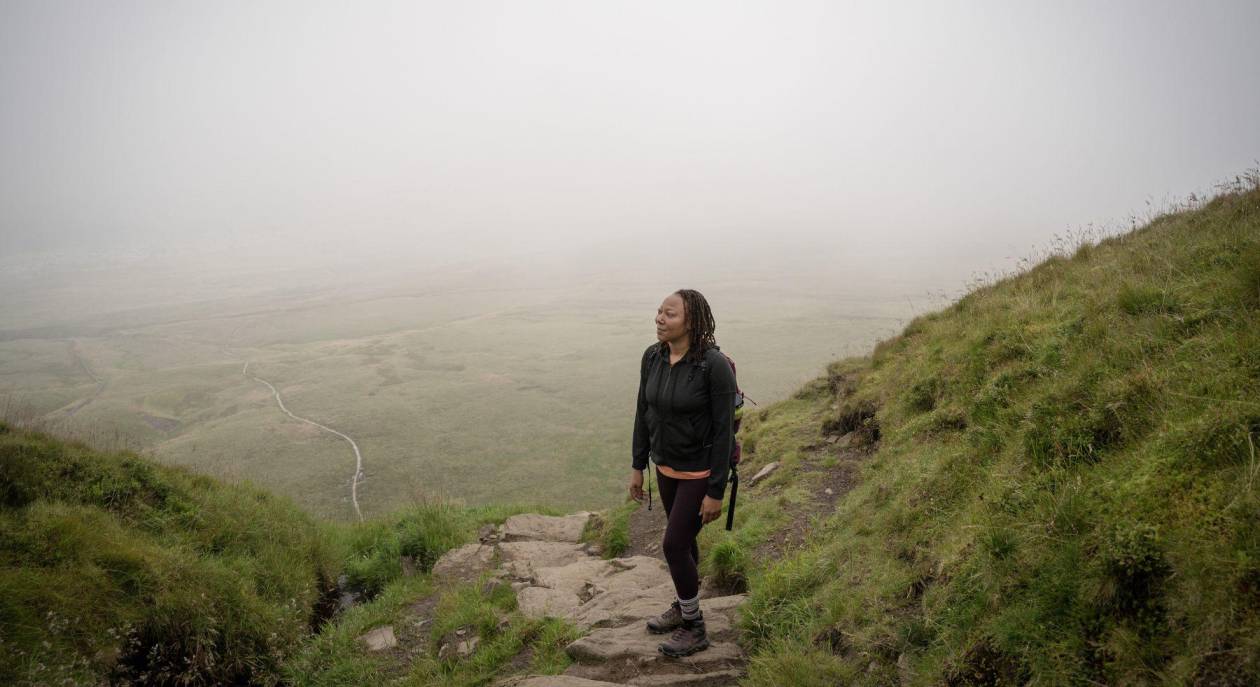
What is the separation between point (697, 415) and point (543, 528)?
7.85 m

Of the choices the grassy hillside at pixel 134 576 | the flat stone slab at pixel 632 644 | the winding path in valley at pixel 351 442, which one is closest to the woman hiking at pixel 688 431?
the flat stone slab at pixel 632 644

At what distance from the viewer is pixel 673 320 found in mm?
4293

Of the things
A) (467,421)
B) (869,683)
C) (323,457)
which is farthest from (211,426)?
(869,683)

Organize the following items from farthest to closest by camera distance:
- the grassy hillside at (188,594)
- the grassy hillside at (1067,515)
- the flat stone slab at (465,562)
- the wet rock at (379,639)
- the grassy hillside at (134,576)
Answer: the flat stone slab at (465,562)
the wet rock at (379,639)
the grassy hillside at (134,576)
the grassy hillside at (188,594)
the grassy hillside at (1067,515)

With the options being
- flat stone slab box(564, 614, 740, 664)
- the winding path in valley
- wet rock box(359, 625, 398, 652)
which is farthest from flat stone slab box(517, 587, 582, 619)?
the winding path in valley

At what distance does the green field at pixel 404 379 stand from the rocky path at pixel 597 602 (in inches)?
231

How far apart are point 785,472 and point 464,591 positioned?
16.2 feet

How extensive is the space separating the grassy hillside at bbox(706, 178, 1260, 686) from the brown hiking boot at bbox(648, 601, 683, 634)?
566 millimetres

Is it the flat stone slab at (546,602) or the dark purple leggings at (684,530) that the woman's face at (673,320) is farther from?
the flat stone slab at (546,602)

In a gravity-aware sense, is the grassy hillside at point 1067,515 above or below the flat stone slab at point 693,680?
above

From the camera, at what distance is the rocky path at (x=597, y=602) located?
4.38m

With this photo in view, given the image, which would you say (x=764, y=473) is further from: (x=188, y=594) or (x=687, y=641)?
(x=188, y=594)

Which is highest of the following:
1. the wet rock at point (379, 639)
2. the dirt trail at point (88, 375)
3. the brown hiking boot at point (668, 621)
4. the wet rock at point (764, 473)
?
the brown hiking boot at point (668, 621)

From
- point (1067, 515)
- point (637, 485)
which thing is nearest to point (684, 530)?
point (637, 485)
